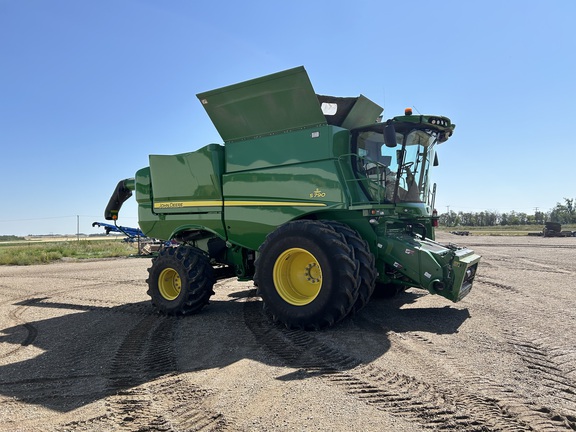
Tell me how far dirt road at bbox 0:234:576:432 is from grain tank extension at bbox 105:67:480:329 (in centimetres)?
61

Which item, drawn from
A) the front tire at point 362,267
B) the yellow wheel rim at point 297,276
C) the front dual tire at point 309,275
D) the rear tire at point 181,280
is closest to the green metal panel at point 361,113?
the front dual tire at point 309,275

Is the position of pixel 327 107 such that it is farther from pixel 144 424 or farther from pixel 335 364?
pixel 144 424

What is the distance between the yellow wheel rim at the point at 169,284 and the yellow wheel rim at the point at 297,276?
7.95 feet

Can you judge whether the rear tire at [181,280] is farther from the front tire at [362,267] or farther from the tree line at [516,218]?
the tree line at [516,218]

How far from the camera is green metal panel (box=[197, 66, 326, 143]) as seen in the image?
6324mm

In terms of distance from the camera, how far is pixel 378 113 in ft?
25.7

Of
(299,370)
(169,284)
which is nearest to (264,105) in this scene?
(169,284)

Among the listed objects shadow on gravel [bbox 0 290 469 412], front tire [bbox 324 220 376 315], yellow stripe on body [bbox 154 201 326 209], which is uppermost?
yellow stripe on body [bbox 154 201 326 209]

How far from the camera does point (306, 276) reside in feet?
20.0

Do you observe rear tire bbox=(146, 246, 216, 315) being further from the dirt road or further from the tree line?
the tree line

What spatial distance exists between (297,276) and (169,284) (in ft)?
9.43

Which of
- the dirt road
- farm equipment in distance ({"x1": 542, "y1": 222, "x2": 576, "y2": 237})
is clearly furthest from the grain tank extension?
farm equipment in distance ({"x1": 542, "y1": 222, "x2": 576, "y2": 237})

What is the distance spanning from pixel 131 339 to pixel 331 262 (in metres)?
3.03

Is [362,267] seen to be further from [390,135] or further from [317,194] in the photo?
[390,135]
